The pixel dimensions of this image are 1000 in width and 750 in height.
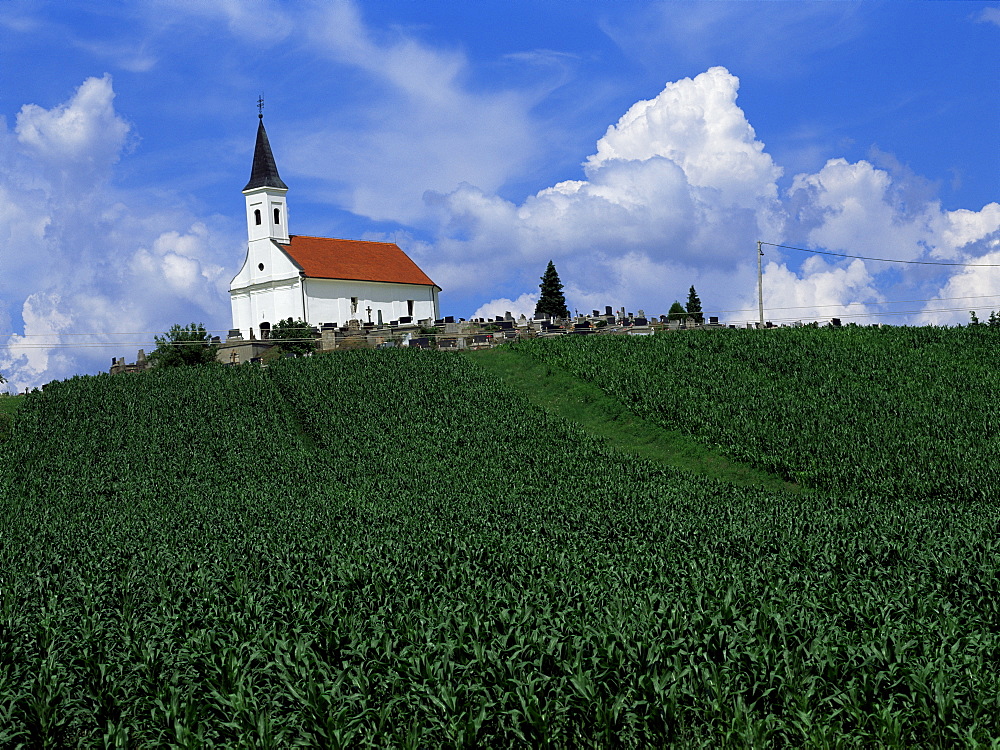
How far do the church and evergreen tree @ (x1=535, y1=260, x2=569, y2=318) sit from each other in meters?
14.8

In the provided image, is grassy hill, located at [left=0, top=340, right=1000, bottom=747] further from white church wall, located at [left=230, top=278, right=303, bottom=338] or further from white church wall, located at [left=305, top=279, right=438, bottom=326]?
white church wall, located at [left=305, top=279, right=438, bottom=326]

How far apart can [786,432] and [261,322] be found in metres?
52.9

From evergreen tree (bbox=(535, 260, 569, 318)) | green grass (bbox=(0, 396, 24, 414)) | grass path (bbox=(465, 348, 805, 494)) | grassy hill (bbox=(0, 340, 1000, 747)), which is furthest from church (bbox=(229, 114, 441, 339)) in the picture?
grassy hill (bbox=(0, 340, 1000, 747))

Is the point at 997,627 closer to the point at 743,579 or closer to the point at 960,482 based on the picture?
the point at 743,579

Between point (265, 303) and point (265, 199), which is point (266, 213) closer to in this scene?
point (265, 199)

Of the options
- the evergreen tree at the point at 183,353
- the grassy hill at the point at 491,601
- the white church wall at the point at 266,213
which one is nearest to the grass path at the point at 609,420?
the grassy hill at the point at 491,601

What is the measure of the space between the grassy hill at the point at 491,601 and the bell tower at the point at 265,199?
45.3 metres

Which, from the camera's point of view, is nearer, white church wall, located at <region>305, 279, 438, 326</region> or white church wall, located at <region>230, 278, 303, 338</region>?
white church wall, located at <region>230, 278, 303, 338</region>

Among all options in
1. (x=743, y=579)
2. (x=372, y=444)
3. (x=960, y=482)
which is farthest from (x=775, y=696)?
(x=372, y=444)

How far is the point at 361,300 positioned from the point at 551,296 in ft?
72.1

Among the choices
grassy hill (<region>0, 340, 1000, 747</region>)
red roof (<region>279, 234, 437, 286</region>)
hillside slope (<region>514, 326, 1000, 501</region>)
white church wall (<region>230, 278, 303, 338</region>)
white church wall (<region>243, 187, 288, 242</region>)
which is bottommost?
grassy hill (<region>0, 340, 1000, 747</region>)

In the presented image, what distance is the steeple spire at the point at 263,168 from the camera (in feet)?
240

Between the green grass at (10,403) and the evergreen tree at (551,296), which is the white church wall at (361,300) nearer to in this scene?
the evergreen tree at (551,296)

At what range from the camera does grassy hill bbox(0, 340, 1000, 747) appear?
28.9 ft
